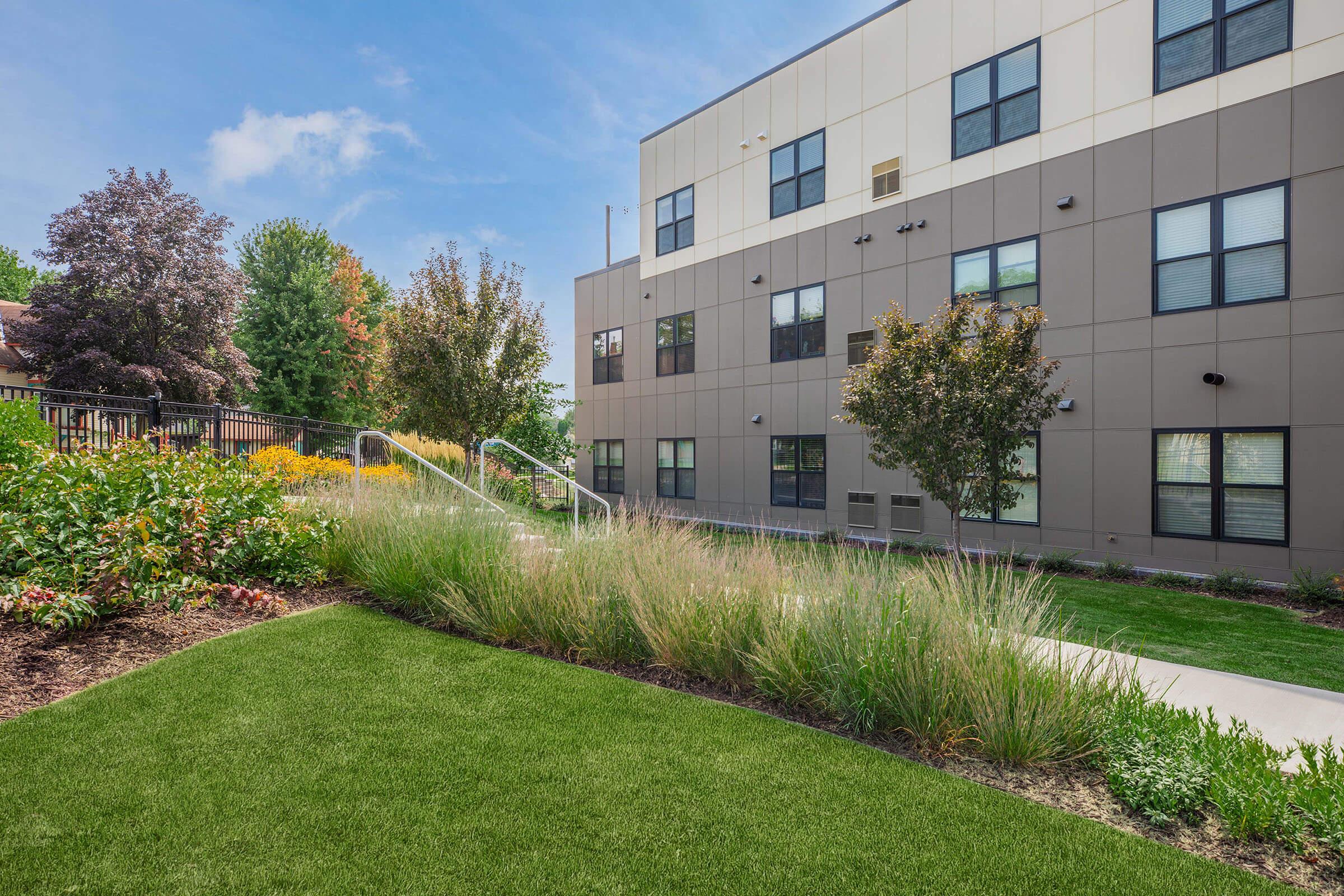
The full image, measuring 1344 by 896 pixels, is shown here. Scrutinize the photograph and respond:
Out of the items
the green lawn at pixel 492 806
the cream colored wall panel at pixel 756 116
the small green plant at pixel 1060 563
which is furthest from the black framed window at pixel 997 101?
the green lawn at pixel 492 806

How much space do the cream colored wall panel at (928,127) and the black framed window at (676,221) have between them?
6.03 metres

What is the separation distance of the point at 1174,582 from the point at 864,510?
5.33 meters

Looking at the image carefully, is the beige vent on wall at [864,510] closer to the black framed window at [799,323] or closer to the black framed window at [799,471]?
the black framed window at [799,471]

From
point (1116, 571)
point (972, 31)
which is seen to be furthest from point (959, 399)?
point (972, 31)

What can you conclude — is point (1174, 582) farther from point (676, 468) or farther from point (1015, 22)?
point (676, 468)

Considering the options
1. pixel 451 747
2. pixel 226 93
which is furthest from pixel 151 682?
pixel 226 93

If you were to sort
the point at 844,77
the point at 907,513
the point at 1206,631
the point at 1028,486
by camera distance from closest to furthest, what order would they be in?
the point at 1206,631, the point at 1028,486, the point at 907,513, the point at 844,77

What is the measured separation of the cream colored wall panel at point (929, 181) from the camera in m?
12.6

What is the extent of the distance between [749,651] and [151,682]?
3756 millimetres

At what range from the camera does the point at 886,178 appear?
533 inches

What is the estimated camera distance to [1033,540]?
1152 centimetres

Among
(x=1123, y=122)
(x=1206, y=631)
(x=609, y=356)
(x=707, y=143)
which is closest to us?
(x=1206, y=631)

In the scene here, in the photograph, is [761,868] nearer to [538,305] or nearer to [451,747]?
[451,747]

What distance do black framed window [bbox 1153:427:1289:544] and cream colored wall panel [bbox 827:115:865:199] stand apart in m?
7.62
